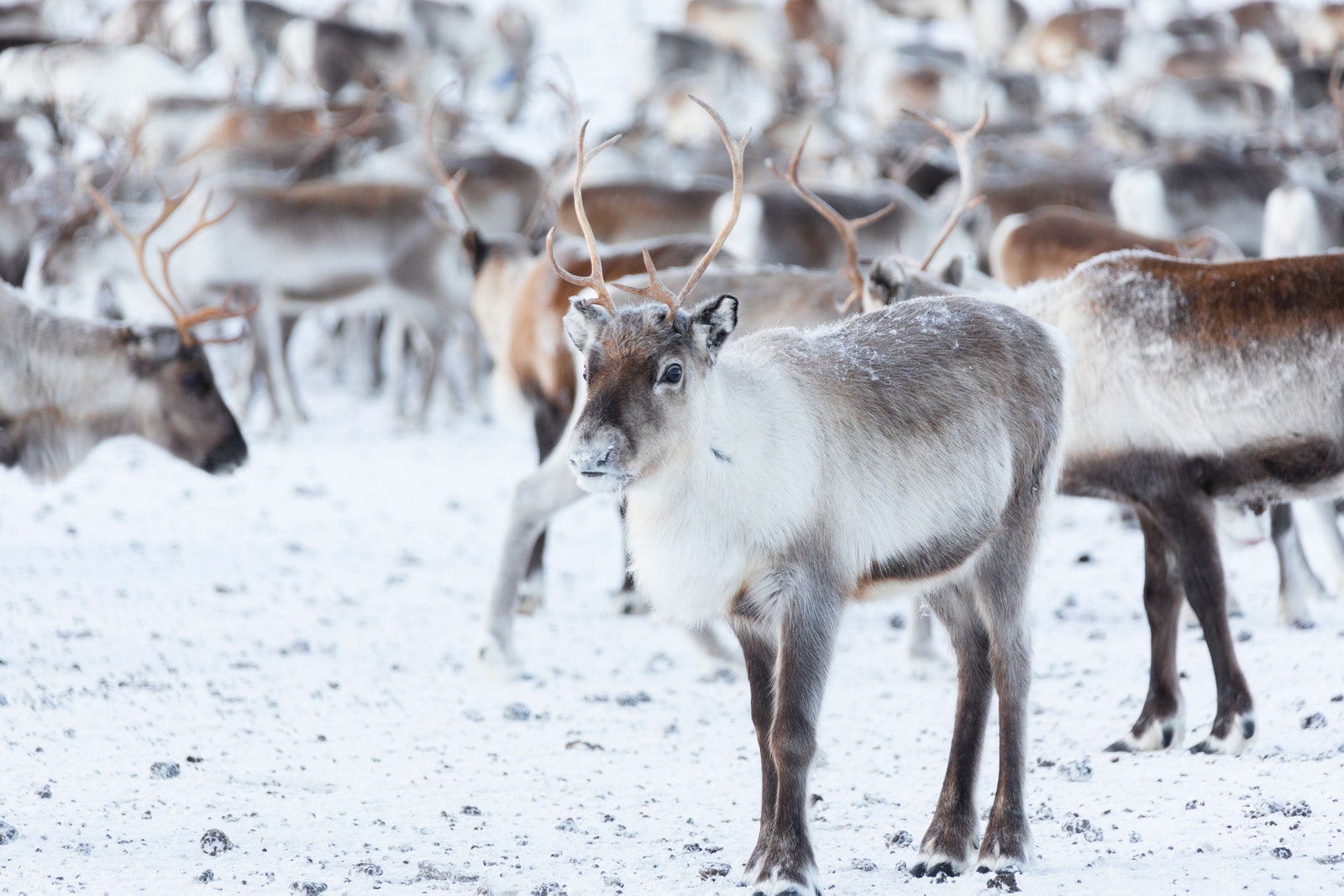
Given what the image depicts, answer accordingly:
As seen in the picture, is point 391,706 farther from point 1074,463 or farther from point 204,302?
point 204,302

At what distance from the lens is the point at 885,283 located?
4523 millimetres

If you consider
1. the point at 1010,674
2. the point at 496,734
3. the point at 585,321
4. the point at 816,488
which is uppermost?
the point at 585,321

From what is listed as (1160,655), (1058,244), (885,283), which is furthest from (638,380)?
(1058,244)

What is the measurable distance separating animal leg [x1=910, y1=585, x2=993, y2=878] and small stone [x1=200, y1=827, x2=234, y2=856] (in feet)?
4.82

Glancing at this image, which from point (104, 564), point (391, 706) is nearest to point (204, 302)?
point (104, 564)

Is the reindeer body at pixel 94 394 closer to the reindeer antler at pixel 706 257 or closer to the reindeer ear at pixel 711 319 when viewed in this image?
the reindeer antler at pixel 706 257

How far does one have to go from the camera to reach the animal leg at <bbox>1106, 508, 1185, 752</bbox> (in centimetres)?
396

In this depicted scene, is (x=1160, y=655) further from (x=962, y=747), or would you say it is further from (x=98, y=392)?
(x=98, y=392)

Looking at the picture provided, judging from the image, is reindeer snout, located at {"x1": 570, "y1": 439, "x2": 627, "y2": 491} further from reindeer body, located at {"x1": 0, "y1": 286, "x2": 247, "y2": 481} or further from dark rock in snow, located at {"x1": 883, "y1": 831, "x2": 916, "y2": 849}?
reindeer body, located at {"x1": 0, "y1": 286, "x2": 247, "y2": 481}

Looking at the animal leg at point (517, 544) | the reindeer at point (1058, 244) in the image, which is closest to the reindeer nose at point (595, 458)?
the animal leg at point (517, 544)

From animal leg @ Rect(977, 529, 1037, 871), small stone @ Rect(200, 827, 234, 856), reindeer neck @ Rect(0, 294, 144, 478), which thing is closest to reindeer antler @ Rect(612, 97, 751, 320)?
animal leg @ Rect(977, 529, 1037, 871)

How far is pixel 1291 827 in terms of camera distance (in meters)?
3.16

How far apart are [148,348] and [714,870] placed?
11.9 ft

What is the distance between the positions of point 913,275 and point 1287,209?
5.23m
